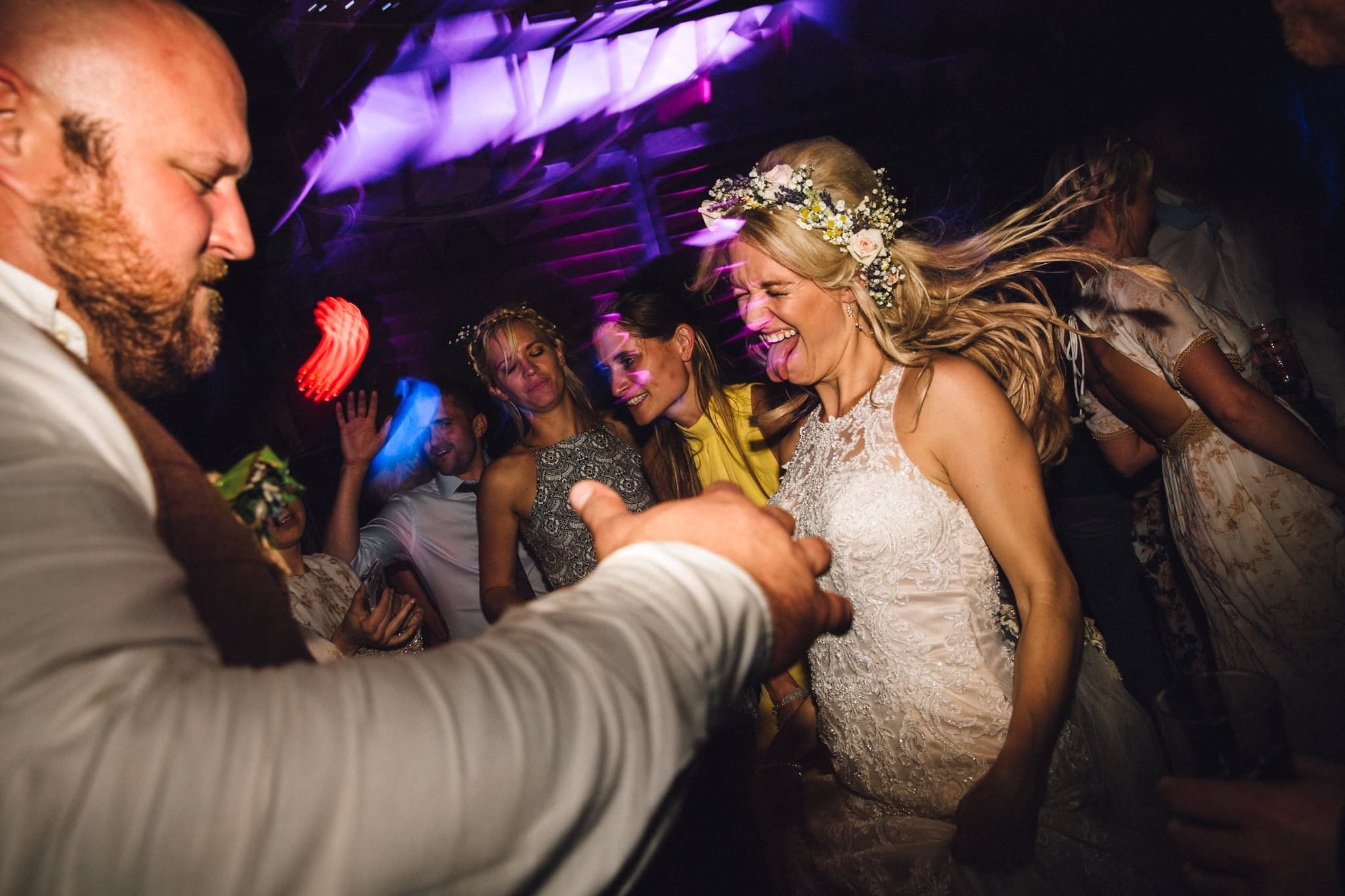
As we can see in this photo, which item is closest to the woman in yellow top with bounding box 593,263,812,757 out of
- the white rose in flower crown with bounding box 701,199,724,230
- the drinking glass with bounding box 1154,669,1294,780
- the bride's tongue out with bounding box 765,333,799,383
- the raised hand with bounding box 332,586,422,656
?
the bride's tongue out with bounding box 765,333,799,383

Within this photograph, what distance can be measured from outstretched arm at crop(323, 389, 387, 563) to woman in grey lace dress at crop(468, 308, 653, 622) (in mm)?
1149

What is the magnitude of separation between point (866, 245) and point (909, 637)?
4.09ft

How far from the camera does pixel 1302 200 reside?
3.68 meters

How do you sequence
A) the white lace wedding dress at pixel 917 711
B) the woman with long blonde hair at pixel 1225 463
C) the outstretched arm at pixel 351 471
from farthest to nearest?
the outstretched arm at pixel 351 471, the woman with long blonde hair at pixel 1225 463, the white lace wedding dress at pixel 917 711

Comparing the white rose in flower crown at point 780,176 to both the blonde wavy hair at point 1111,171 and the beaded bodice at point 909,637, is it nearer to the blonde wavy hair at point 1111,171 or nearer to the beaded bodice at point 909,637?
the beaded bodice at point 909,637

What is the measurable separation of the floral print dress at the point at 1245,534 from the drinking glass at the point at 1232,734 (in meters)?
1.97

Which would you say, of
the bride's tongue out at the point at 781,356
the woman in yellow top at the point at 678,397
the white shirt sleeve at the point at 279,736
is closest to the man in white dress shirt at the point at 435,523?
the woman in yellow top at the point at 678,397

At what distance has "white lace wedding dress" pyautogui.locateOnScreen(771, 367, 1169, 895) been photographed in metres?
1.92

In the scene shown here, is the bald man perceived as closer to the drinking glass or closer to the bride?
the drinking glass

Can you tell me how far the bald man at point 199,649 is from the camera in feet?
1.74

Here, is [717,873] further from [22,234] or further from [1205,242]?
[1205,242]

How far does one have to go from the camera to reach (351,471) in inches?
189

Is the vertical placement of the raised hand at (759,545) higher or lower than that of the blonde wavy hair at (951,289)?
higher

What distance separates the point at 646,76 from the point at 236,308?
5.17m
